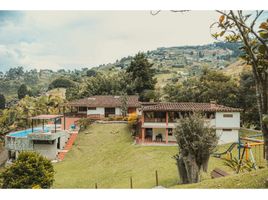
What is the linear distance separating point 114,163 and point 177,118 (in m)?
4.04

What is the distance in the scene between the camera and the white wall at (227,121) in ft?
54.7

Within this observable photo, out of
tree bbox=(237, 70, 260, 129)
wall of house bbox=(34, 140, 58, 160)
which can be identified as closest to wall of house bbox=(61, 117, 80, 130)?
wall of house bbox=(34, 140, 58, 160)

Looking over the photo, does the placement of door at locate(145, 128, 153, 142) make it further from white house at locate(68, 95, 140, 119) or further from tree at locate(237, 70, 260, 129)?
tree at locate(237, 70, 260, 129)

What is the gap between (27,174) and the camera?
32.5 feet

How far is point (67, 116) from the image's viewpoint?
21797mm

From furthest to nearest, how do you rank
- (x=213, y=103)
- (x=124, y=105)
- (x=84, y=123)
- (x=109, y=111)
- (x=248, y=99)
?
(x=109, y=111) < (x=124, y=105) < (x=84, y=123) < (x=248, y=99) < (x=213, y=103)

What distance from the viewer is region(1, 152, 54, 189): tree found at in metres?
9.82

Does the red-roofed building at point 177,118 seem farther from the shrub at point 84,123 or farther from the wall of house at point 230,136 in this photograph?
the shrub at point 84,123

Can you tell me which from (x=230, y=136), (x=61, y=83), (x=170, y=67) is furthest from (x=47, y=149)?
(x=170, y=67)

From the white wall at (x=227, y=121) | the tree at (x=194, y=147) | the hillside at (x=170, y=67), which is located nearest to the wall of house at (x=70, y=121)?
the hillside at (x=170, y=67)

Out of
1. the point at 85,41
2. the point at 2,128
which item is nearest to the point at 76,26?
the point at 85,41

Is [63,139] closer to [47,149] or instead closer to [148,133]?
[47,149]
